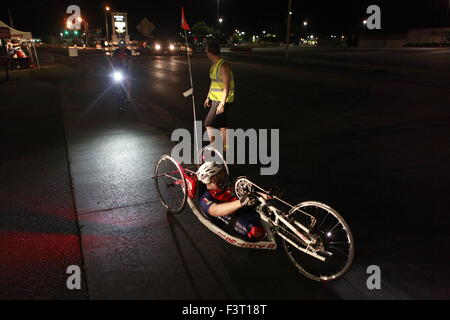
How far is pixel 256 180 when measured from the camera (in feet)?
19.0

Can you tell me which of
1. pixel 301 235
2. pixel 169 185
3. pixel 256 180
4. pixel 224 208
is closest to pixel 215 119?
pixel 256 180

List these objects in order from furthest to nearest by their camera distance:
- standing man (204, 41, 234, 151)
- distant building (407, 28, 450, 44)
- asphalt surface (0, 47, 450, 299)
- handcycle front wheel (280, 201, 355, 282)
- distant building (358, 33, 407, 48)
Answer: distant building (358, 33, 407, 48) → distant building (407, 28, 450, 44) → standing man (204, 41, 234, 151) → asphalt surface (0, 47, 450, 299) → handcycle front wheel (280, 201, 355, 282)

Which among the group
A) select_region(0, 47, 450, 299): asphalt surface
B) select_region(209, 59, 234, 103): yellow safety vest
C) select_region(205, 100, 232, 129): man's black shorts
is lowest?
select_region(0, 47, 450, 299): asphalt surface

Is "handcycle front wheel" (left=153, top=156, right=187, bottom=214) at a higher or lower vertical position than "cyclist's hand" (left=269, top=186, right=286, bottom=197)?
lower

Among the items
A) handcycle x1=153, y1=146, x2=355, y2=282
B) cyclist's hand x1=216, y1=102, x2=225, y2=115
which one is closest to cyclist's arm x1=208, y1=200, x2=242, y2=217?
handcycle x1=153, y1=146, x2=355, y2=282

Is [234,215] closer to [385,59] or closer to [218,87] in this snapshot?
[218,87]

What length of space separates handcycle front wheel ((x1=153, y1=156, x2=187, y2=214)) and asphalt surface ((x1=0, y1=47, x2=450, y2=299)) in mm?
150

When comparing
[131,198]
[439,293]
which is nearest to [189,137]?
[131,198]

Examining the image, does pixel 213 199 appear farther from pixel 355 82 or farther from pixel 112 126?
pixel 355 82

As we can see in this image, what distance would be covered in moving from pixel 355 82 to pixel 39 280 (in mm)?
16941

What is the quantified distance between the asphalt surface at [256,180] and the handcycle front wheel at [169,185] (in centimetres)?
15

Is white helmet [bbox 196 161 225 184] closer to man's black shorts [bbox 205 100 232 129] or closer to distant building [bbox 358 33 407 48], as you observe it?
man's black shorts [bbox 205 100 232 129]

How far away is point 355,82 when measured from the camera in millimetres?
17281

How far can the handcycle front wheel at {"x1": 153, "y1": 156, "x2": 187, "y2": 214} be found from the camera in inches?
190
